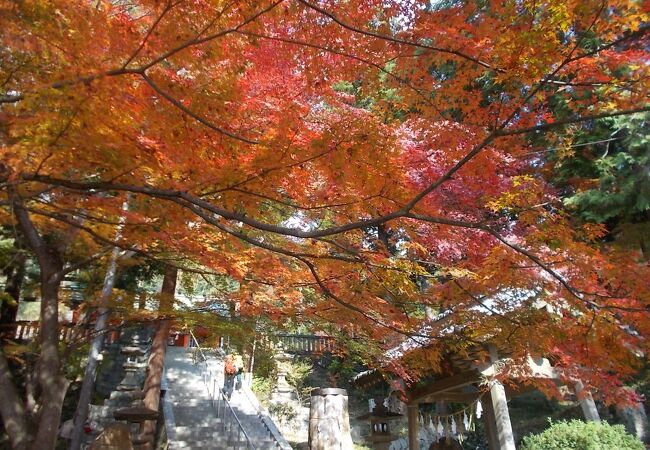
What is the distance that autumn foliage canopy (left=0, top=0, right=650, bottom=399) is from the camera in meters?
3.50

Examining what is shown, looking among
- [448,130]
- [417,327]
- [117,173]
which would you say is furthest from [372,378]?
[117,173]

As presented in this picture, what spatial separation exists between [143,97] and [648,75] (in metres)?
4.45

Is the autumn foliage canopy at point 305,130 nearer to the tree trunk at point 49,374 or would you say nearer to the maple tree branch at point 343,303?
the maple tree branch at point 343,303

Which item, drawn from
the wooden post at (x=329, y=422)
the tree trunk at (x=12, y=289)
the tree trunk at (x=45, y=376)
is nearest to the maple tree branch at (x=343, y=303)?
the wooden post at (x=329, y=422)

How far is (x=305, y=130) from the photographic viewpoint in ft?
17.4

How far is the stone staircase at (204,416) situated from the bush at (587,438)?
5681 mm

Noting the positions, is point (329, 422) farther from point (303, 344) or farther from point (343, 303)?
point (303, 344)

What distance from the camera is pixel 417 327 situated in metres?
7.32

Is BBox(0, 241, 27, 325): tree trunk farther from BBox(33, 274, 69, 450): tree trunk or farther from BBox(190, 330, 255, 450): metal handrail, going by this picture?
BBox(33, 274, 69, 450): tree trunk

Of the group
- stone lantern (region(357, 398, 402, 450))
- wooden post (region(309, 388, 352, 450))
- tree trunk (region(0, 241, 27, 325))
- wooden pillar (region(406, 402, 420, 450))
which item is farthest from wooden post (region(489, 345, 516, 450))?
tree trunk (region(0, 241, 27, 325))

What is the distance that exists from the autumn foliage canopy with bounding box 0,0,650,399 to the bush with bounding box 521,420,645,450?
7.44 ft

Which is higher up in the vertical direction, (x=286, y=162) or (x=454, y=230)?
(x=454, y=230)

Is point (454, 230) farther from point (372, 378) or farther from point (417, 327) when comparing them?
point (372, 378)

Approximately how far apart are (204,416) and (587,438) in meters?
9.34
